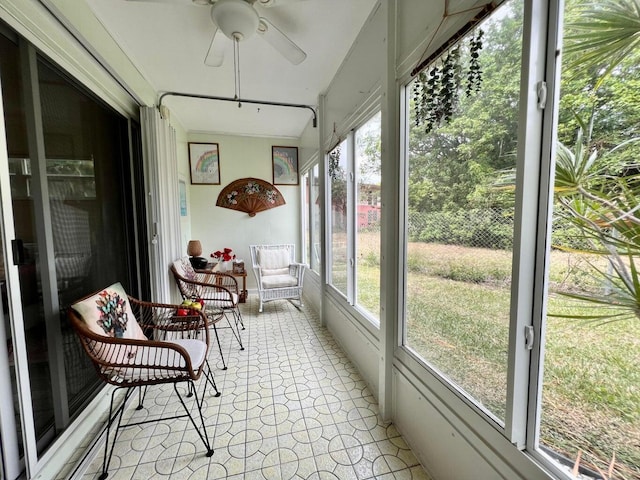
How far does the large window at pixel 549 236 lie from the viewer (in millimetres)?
688

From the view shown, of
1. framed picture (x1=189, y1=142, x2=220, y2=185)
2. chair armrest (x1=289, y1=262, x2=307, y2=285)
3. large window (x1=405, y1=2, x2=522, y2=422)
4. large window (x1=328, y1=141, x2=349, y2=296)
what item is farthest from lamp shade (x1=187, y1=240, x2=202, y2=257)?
large window (x1=405, y1=2, x2=522, y2=422)

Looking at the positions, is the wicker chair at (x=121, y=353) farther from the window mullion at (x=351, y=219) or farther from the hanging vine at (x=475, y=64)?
the hanging vine at (x=475, y=64)

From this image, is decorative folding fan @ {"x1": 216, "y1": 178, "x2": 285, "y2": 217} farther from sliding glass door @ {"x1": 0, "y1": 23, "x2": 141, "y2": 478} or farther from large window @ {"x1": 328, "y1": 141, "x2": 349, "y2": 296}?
sliding glass door @ {"x1": 0, "y1": 23, "x2": 141, "y2": 478}

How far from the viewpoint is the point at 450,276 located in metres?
1.27

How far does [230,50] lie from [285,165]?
246 centimetres

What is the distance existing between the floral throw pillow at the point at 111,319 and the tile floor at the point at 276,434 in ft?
1.76

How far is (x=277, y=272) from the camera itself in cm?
405

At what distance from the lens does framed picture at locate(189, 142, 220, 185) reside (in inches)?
165

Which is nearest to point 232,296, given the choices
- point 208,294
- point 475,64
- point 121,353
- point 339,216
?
point 208,294

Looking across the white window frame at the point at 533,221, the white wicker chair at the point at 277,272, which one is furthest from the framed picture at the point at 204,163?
the white window frame at the point at 533,221

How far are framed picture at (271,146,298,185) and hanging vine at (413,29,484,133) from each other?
3354 millimetres

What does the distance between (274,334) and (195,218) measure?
7.89ft

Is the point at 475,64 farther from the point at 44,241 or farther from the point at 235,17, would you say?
the point at 44,241

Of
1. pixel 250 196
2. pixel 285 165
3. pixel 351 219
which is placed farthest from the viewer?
pixel 285 165
